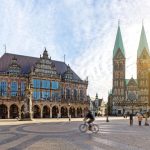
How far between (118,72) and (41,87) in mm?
54432

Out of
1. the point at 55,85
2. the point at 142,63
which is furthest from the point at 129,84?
the point at 55,85

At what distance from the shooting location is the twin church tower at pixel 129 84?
12850 cm

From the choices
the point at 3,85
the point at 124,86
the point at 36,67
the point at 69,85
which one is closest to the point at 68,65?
the point at 69,85

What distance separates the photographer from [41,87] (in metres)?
83.1

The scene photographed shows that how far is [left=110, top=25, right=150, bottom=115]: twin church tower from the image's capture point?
128500 millimetres

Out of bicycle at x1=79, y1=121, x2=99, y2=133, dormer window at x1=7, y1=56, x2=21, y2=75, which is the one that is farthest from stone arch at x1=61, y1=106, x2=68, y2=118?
bicycle at x1=79, y1=121, x2=99, y2=133

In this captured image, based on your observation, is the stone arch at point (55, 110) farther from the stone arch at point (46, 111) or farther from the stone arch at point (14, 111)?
the stone arch at point (14, 111)

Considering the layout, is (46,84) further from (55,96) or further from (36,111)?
(36,111)

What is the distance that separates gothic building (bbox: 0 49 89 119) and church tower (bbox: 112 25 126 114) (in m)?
37.0

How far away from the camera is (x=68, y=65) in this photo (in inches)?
3602

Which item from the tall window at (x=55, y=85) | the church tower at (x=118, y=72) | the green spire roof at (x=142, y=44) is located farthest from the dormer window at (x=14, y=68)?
the green spire roof at (x=142, y=44)

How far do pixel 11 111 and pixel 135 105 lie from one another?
208 ft

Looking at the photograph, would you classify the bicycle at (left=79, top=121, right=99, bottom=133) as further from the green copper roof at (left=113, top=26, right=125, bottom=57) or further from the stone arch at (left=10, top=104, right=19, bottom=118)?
the green copper roof at (left=113, top=26, right=125, bottom=57)

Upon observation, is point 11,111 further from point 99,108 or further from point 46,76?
point 99,108
